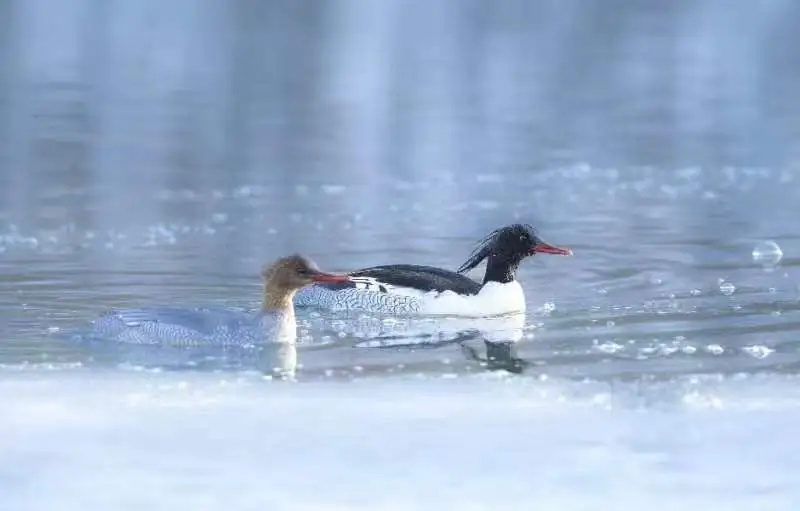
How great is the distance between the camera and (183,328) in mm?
10047

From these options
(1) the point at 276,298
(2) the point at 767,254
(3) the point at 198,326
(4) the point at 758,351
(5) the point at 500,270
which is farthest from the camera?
(2) the point at 767,254

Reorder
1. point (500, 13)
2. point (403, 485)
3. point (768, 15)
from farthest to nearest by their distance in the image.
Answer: point (500, 13), point (768, 15), point (403, 485)

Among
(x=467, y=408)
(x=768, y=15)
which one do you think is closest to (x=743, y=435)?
(x=467, y=408)

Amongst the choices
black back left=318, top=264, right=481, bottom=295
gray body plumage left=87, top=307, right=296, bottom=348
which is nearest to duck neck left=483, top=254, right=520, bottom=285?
black back left=318, top=264, right=481, bottom=295

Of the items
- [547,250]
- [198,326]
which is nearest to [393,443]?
[198,326]

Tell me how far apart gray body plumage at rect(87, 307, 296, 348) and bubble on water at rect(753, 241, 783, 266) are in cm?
492

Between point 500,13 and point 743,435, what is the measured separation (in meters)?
40.9

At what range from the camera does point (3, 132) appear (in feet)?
77.6

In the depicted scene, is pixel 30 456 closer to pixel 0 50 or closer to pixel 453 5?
pixel 0 50

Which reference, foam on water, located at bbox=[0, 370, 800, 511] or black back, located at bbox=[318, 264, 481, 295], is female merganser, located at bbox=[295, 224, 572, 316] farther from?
foam on water, located at bbox=[0, 370, 800, 511]

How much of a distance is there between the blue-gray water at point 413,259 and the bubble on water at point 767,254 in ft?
0.57

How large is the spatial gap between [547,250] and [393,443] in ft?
15.6

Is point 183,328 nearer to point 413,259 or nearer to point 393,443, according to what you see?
point 393,443

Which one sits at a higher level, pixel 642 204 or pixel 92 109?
pixel 92 109
